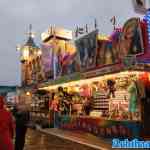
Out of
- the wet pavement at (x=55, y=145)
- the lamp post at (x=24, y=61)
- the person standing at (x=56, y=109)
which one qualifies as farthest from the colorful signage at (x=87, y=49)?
the lamp post at (x=24, y=61)

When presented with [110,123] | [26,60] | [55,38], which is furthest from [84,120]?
[26,60]

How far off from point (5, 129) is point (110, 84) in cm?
1075

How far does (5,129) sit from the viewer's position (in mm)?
8055

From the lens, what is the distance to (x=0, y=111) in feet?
26.6

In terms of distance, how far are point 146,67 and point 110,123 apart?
2.96 m

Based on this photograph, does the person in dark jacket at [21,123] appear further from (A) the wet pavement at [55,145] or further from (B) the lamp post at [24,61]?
(B) the lamp post at [24,61]

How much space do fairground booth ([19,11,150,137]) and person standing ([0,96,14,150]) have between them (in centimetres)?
809

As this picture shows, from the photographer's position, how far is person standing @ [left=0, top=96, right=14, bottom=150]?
26.1 feet

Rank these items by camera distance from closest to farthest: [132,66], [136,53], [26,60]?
[132,66] < [136,53] < [26,60]

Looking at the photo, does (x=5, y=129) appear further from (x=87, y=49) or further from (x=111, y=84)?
(x=87, y=49)

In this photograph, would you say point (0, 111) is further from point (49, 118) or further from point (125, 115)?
point (49, 118)

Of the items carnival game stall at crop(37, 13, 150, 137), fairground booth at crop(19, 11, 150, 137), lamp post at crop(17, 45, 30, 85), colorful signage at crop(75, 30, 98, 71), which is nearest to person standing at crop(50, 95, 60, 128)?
fairground booth at crop(19, 11, 150, 137)

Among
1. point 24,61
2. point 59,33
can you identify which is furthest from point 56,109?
point 24,61

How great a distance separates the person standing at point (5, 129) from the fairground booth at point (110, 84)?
8087 millimetres
